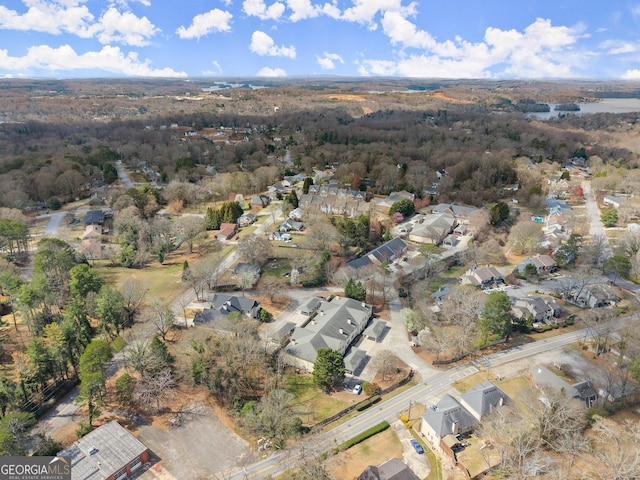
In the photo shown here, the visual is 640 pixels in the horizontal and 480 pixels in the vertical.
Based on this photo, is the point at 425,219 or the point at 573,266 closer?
the point at 573,266

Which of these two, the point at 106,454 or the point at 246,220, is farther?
the point at 246,220

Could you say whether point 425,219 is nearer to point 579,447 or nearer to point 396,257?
point 396,257

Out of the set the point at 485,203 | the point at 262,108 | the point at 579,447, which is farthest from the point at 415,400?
the point at 262,108

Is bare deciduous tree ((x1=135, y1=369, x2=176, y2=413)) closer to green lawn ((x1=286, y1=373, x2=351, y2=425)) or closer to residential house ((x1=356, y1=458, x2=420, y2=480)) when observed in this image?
green lawn ((x1=286, y1=373, x2=351, y2=425))

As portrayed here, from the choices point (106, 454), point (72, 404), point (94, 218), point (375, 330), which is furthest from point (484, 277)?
point (94, 218)

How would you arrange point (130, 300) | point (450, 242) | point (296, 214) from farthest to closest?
point (296, 214) → point (450, 242) → point (130, 300)

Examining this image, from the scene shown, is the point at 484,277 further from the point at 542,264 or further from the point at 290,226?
the point at 290,226

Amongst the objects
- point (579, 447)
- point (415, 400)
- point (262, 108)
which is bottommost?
point (415, 400)
